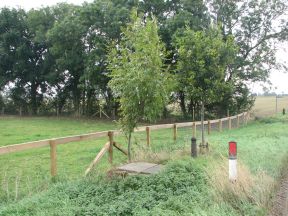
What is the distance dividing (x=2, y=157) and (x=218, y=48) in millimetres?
8134

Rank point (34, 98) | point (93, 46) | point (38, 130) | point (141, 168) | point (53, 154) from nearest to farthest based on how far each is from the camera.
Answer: point (53, 154), point (141, 168), point (38, 130), point (93, 46), point (34, 98)

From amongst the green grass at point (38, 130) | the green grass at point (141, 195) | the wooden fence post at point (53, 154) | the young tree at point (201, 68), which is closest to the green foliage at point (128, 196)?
the green grass at point (141, 195)

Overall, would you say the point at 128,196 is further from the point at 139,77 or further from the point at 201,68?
the point at 201,68

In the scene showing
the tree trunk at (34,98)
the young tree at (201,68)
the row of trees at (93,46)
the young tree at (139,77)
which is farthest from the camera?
the tree trunk at (34,98)

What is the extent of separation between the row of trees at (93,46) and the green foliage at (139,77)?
925 cm

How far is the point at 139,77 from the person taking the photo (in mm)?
8602

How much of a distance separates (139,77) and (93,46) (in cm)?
2157

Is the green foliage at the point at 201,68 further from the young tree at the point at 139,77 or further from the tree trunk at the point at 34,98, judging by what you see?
the tree trunk at the point at 34,98

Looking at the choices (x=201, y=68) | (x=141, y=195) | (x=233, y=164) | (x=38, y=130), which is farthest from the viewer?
(x=38, y=130)

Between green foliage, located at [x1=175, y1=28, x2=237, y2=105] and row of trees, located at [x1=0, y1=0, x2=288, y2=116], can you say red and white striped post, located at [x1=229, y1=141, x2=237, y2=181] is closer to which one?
green foliage, located at [x1=175, y1=28, x2=237, y2=105]

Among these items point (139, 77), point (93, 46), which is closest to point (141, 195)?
point (139, 77)

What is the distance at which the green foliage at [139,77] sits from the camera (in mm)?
→ 8742

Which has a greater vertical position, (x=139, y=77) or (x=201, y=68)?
(x=201, y=68)

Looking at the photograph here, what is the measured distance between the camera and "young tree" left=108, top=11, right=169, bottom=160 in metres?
8.74
